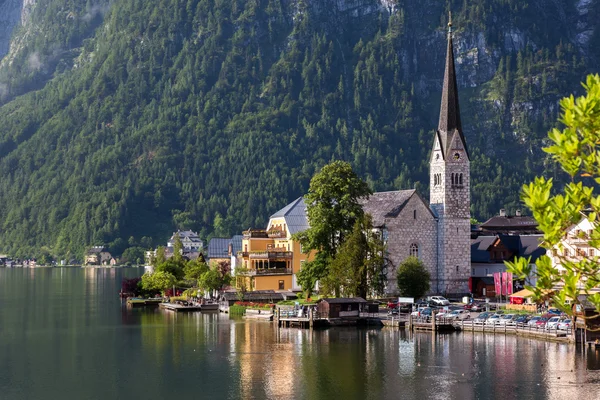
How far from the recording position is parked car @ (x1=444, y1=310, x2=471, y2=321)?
9431 centimetres

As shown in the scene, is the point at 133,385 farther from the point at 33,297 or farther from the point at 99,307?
the point at 33,297

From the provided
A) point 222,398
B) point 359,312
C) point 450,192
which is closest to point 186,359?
point 222,398

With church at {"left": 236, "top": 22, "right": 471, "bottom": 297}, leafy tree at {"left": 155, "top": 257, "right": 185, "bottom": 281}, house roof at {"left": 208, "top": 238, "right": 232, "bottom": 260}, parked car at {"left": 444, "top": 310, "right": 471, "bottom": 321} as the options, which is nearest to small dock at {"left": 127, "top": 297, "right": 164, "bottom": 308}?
leafy tree at {"left": 155, "top": 257, "right": 185, "bottom": 281}

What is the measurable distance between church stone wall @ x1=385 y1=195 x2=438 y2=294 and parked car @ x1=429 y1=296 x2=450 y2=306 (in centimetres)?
437

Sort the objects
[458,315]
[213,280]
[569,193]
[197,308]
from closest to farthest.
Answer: [569,193] < [458,315] < [197,308] < [213,280]

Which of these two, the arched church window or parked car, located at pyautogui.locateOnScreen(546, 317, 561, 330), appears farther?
the arched church window

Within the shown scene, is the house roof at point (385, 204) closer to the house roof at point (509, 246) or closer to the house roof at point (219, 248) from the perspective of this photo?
the house roof at point (509, 246)

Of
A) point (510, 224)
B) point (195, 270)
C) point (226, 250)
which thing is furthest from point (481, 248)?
point (510, 224)

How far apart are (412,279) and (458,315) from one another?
11.0 metres

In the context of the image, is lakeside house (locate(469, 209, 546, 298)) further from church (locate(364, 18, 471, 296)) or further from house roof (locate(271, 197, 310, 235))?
house roof (locate(271, 197, 310, 235))

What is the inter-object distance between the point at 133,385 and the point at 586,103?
5425 cm

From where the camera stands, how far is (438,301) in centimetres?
10775

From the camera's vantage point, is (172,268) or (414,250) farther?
(172,268)

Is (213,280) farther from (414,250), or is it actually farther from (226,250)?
(226,250)
